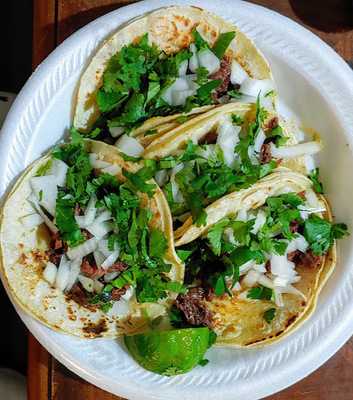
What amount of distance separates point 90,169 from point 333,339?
2.54 feet

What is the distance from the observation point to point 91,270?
5.41 feet

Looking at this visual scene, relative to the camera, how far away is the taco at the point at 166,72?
1.67 meters

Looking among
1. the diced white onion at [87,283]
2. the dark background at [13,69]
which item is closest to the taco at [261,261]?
the diced white onion at [87,283]

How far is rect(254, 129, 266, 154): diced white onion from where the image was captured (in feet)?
5.48

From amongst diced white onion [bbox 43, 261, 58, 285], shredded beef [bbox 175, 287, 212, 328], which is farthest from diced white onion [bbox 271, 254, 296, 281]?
diced white onion [bbox 43, 261, 58, 285]

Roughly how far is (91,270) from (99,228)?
0.37 feet

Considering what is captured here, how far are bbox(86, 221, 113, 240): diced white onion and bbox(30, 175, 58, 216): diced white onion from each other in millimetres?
115

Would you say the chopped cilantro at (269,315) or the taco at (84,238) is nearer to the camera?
the taco at (84,238)

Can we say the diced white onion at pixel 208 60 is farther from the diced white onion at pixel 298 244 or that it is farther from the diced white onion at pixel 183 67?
the diced white onion at pixel 298 244

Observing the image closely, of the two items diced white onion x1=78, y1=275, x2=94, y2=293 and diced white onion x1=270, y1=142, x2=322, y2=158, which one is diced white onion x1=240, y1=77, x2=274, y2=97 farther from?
diced white onion x1=78, y1=275, x2=94, y2=293

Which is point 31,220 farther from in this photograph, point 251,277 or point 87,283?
point 251,277

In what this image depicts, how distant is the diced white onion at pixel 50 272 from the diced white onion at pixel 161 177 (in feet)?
1.13

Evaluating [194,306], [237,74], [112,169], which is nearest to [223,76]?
[237,74]

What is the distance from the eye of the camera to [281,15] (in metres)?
1.79
